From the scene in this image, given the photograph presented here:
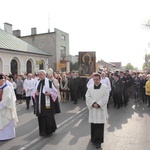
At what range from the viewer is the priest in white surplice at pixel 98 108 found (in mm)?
5711

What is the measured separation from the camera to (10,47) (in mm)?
23328

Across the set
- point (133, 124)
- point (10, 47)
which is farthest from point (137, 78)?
point (10, 47)

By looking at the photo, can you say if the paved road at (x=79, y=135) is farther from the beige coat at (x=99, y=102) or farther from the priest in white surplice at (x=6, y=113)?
the beige coat at (x=99, y=102)

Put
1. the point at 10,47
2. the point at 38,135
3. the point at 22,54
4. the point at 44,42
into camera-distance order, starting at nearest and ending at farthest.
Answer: the point at 38,135
the point at 10,47
the point at 22,54
the point at 44,42

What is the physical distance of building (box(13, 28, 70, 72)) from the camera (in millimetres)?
38000

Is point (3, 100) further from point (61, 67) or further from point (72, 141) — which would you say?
point (61, 67)

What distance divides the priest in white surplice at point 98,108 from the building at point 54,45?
32469mm

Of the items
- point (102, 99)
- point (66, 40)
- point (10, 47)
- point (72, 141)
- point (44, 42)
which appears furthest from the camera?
point (66, 40)

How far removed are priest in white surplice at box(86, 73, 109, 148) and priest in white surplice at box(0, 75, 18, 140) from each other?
2312 mm

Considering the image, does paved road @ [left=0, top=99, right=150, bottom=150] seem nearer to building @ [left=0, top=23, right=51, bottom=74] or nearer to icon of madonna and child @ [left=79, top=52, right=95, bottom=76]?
icon of madonna and child @ [left=79, top=52, right=95, bottom=76]

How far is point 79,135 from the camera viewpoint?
22.0 ft

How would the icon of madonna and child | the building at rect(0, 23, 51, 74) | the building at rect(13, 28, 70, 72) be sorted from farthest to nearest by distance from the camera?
the building at rect(13, 28, 70, 72), the building at rect(0, 23, 51, 74), the icon of madonna and child

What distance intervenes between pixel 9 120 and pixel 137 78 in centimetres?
950

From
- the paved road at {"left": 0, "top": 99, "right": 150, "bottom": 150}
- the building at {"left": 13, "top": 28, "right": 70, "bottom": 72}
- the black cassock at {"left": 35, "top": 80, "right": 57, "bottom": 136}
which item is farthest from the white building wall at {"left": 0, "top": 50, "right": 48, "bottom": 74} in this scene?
the black cassock at {"left": 35, "top": 80, "right": 57, "bottom": 136}
